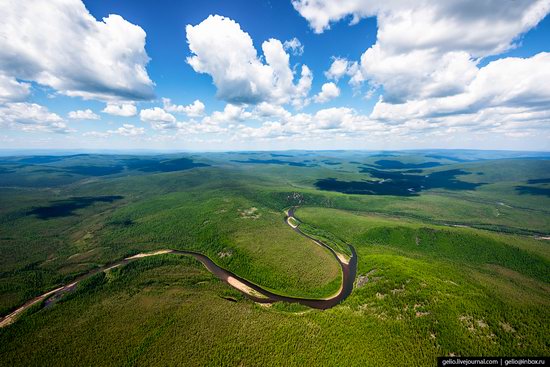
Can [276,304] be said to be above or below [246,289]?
above

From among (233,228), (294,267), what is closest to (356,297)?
(294,267)

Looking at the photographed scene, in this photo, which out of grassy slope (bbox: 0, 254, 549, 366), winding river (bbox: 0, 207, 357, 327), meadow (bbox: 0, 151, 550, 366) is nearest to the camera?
grassy slope (bbox: 0, 254, 549, 366)

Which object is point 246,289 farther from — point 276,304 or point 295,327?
point 295,327

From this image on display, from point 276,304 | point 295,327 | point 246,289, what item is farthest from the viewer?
point 246,289

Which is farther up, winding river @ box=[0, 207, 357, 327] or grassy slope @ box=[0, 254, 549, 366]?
grassy slope @ box=[0, 254, 549, 366]

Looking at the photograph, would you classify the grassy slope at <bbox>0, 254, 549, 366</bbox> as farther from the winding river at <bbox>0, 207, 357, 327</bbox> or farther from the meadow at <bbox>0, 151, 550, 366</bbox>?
the winding river at <bbox>0, 207, 357, 327</bbox>

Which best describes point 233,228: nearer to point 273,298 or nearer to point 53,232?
point 273,298

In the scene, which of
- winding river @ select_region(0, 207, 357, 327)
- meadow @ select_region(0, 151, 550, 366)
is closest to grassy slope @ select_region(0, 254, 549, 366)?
meadow @ select_region(0, 151, 550, 366)

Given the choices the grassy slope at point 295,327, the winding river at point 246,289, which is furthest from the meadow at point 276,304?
the winding river at point 246,289

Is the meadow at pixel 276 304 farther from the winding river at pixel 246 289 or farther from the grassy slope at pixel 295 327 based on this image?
the winding river at pixel 246 289

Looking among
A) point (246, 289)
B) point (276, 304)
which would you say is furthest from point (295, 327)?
point (246, 289)

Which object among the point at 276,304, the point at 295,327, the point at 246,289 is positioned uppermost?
the point at 295,327
